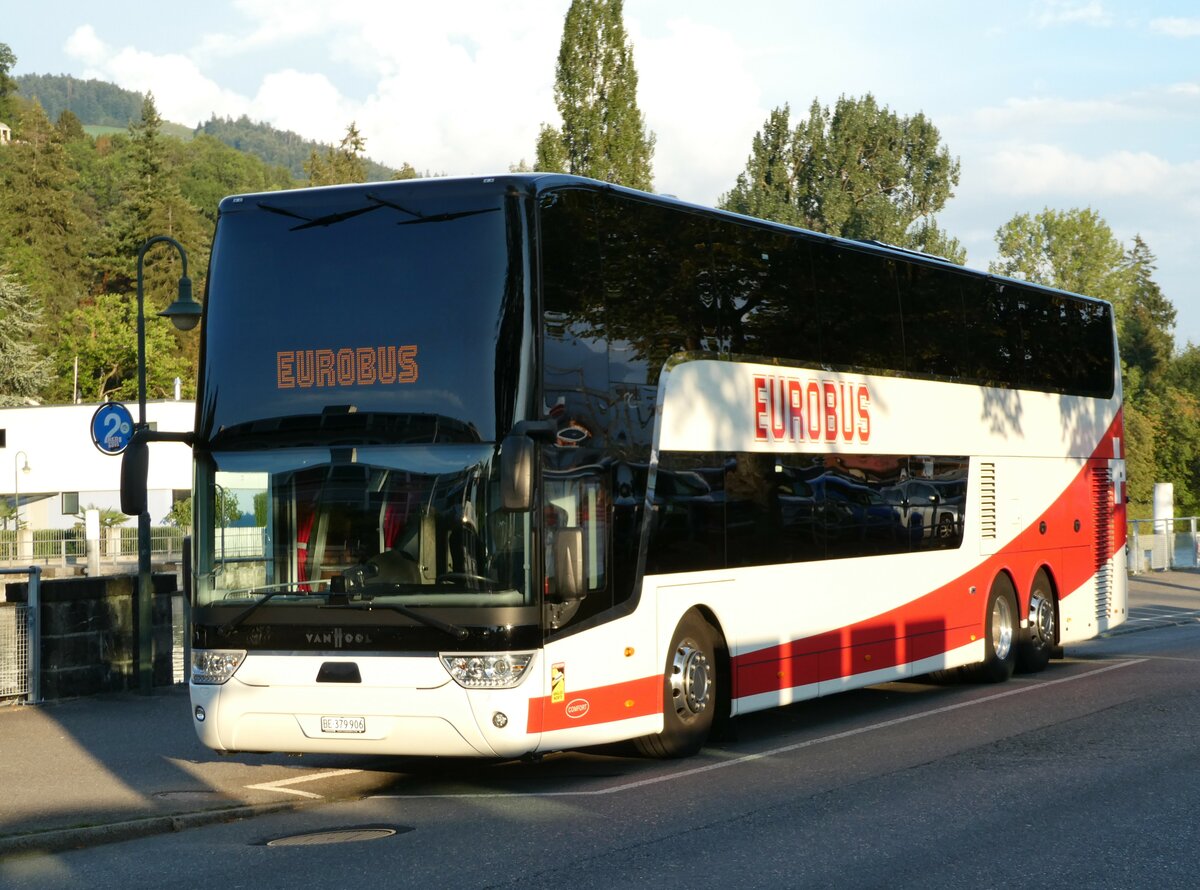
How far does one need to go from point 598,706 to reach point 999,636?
27.2 ft

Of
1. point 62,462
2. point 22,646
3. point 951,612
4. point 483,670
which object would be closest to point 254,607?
point 483,670

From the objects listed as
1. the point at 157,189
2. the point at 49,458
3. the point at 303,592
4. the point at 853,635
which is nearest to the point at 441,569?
the point at 303,592

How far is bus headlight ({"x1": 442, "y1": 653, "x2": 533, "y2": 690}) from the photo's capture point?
413 inches

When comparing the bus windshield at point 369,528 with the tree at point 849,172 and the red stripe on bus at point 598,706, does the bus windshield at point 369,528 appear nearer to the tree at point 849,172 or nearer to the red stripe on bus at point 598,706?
the red stripe on bus at point 598,706

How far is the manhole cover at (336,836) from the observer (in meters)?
9.53

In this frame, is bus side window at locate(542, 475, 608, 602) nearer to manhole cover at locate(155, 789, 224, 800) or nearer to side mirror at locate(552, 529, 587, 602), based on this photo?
side mirror at locate(552, 529, 587, 602)

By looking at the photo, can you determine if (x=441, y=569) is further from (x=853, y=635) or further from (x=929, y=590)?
(x=929, y=590)

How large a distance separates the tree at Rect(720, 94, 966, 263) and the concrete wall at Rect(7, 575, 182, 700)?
203ft

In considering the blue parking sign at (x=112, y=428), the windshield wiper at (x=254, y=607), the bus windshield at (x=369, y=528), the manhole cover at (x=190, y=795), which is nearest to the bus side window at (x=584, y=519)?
the bus windshield at (x=369, y=528)

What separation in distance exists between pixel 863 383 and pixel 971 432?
2722 mm

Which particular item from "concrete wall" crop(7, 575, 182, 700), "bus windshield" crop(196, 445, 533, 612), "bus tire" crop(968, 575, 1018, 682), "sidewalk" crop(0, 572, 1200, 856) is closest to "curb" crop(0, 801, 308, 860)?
"sidewalk" crop(0, 572, 1200, 856)

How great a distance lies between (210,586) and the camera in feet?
36.5

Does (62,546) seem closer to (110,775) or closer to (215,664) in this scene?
(110,775)

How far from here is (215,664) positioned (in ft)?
36.4
